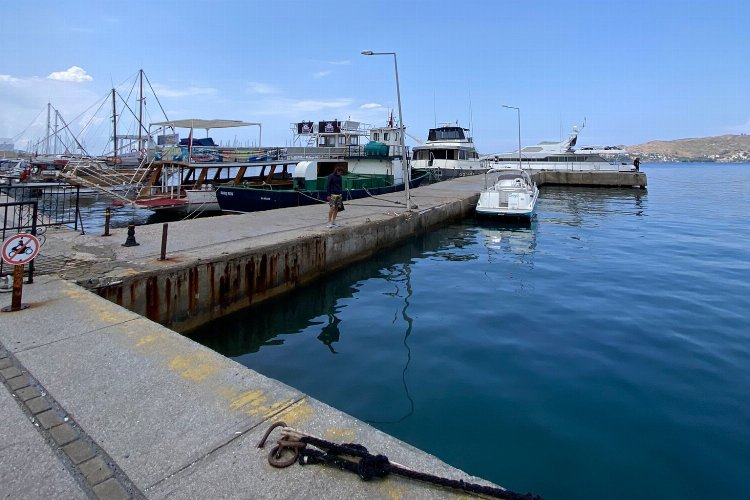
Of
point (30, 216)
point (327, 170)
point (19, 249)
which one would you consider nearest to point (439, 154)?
point (327, 170)

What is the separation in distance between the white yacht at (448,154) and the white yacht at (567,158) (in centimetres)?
293

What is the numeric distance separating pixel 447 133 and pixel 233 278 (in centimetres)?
4464

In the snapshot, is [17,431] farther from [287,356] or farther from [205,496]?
[287,356]

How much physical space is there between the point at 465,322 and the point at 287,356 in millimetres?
3555

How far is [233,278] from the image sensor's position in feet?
30.2

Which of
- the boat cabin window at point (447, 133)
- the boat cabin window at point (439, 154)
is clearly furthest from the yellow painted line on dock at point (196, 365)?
the boat cabin window at point (447, 133)

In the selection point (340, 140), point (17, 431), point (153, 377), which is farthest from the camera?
point (340, 140)

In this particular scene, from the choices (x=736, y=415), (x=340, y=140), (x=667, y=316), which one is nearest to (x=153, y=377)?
(x=736, y=415)

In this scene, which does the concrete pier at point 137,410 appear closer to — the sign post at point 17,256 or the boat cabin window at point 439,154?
the sign post at point 17,256

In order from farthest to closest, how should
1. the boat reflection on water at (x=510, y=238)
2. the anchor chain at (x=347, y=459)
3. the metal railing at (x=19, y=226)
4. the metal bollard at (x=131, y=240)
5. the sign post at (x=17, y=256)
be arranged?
the boat reflection on water at (x=510, y=238) → the metal bollard at (x=131, y=240) → the metal railing at (x=19, y=226) → the sign post at (x=17, y=256) → the anchor chain at (x=347, y=459)

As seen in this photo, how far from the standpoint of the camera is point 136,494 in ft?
8.95

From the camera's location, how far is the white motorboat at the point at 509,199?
67.4 feet

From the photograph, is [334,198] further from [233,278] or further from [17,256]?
[17,256]

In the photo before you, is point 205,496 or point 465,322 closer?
point 205,496
